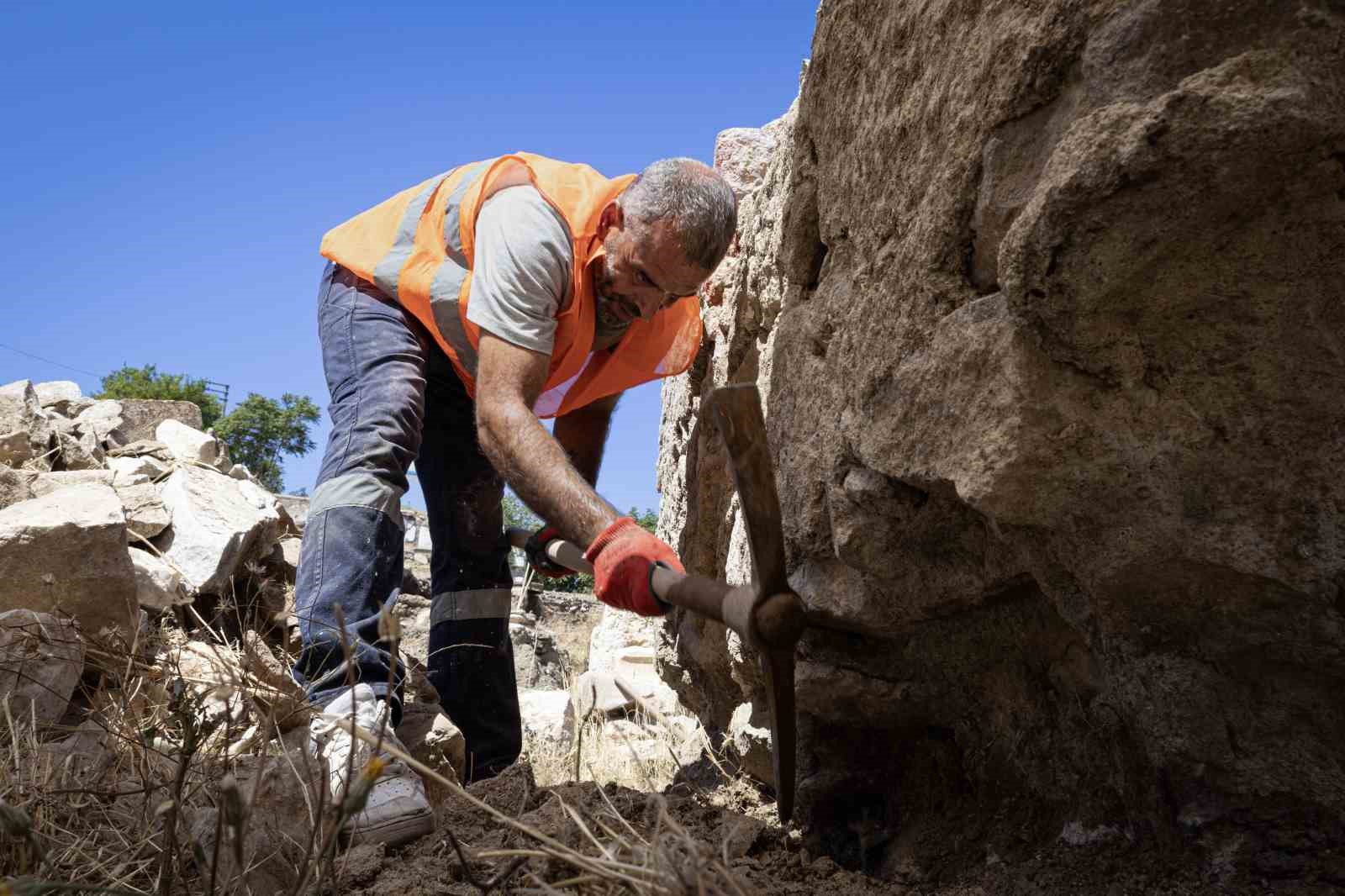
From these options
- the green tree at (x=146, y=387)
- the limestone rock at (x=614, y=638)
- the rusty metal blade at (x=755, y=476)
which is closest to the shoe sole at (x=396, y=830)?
the rusty metal blade at (x=755, y=476)

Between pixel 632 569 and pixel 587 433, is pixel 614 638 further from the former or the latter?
pixel 632 569

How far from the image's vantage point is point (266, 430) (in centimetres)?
2684

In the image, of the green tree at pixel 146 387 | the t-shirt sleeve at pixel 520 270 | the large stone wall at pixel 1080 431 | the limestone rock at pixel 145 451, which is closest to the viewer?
the large stone wall at pixel 1080 431

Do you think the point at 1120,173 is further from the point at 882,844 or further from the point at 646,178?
the point at 646,178

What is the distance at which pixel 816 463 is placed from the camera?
1894 mm

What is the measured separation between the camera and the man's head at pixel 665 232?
244cm

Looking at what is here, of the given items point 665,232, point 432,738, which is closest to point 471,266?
point 665,232

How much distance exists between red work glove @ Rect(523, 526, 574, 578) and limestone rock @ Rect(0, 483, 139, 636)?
1.14 m

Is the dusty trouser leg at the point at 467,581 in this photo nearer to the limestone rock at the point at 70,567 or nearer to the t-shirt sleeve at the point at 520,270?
the t-shirt sleeve at the point at 520,270

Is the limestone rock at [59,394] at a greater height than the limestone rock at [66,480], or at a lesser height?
greater

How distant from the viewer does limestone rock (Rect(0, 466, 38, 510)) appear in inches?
139

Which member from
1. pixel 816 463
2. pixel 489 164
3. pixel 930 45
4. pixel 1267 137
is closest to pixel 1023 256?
pixel 1267 137

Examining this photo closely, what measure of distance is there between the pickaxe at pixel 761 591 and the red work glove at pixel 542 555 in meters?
0.98

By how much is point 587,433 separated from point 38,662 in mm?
1705
